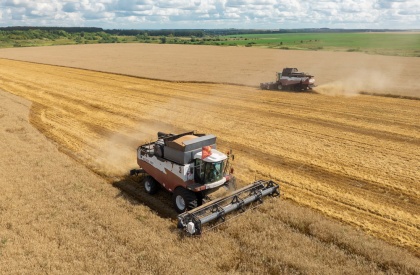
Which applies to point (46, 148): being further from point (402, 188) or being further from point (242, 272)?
point (402, 188)

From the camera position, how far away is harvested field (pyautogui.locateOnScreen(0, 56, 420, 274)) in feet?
34.2

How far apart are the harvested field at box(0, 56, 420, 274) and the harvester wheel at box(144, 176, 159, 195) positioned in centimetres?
122

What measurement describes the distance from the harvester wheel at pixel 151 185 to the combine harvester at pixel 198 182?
65 centimetres

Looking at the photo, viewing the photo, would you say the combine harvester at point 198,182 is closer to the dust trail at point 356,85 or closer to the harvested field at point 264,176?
the harvested field at point 264,176

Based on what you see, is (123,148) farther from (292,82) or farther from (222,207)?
(292,82)

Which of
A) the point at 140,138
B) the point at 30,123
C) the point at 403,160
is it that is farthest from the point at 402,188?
the point at 30,123

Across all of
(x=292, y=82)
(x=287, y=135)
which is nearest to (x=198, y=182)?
(x=287, y=135)

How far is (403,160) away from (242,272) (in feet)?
38.8

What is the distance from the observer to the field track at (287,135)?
1397cm

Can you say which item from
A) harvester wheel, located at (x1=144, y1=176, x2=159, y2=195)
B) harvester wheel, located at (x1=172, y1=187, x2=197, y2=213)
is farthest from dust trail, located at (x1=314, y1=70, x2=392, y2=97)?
harvester wheel, located at (x1=172, y1=187, x2=197, y2=213)

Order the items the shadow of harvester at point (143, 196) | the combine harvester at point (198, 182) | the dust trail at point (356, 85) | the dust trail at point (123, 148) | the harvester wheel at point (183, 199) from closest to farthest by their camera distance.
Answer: the combine harvester at point (198, 182), the harvester wheel at point (183, 199), the shadow of harvester at point (143, 196), the dust trail at point (123, 148), the dust trail at point (356, 85)

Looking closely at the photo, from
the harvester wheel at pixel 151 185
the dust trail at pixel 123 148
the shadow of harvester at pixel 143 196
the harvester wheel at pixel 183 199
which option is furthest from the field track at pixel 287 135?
the harvester wheel at pixel 183 199

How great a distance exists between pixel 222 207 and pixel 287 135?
10.7 meters

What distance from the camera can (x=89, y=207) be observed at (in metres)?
13.3
